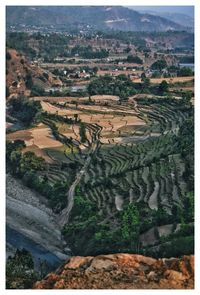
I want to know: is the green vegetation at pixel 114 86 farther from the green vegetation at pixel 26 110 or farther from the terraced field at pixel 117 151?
the green vegetation at pixel 26 110

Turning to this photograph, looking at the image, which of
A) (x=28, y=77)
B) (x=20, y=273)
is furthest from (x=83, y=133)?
(x=20, y=273)

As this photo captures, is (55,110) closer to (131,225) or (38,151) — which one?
(38,151)

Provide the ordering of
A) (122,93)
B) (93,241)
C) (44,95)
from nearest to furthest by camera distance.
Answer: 1. (93,241)
2. (122,93)
3. (44,95)

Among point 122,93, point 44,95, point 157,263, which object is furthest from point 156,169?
point 44,95

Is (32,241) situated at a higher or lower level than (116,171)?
lower

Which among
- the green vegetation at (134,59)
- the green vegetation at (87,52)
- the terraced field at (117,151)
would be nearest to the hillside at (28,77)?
the terraced field at (117,151)

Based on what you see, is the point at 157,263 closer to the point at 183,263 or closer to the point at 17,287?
the point at 183,263

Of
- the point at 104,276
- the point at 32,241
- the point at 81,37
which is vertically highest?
the point at 81,37
